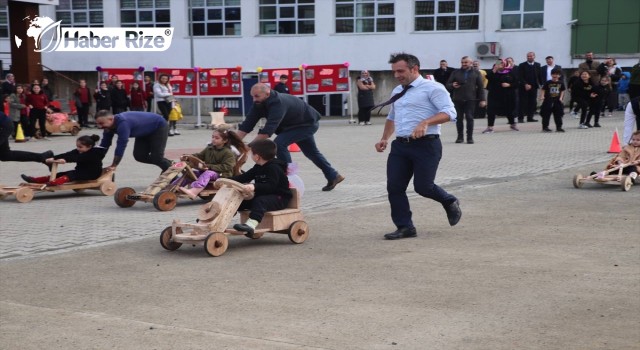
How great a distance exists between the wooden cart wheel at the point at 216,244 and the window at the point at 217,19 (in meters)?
28.3

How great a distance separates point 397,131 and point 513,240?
1510 mm

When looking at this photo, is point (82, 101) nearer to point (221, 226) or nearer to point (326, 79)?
point (326, 79)

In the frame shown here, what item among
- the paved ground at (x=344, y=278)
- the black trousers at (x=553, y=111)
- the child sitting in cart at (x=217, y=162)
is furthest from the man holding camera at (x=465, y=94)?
the child sitting in cart at (x=217, y=162)

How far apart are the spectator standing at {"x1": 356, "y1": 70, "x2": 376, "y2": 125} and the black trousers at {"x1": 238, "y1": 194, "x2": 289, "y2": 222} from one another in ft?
64.1

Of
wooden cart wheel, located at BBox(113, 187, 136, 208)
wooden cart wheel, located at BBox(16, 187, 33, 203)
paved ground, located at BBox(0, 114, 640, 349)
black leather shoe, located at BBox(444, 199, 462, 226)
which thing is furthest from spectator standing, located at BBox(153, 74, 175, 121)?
Result: black leather shoe, located at BBox(444, 199, 462, 226)

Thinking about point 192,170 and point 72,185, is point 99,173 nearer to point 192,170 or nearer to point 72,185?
point 72,185

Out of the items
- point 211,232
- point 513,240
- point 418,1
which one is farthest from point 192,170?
point 418,1

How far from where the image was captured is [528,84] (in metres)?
26.5

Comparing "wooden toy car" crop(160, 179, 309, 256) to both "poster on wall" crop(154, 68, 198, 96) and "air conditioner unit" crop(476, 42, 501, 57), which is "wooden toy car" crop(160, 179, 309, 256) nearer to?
"poster on wall" crop(154, 68, 198, 96)

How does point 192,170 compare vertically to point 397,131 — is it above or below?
below

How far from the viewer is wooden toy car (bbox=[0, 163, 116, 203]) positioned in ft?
43.8

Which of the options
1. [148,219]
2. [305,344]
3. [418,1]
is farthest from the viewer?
[418,1]

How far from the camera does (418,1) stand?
34938 mm

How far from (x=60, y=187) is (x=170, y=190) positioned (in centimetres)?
218
